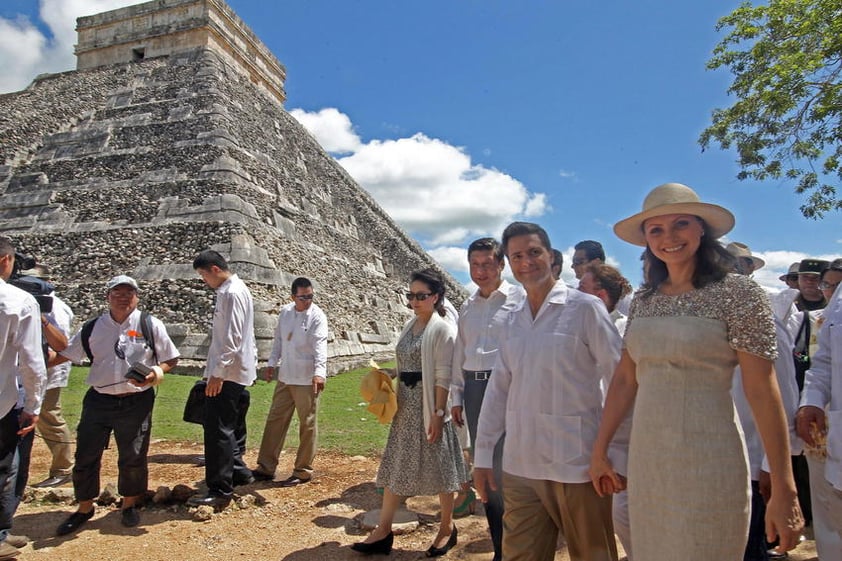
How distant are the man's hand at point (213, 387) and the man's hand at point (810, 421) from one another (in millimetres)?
4188

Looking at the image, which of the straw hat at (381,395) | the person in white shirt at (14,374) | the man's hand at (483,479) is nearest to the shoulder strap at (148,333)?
the person in white shirt at (14,374)

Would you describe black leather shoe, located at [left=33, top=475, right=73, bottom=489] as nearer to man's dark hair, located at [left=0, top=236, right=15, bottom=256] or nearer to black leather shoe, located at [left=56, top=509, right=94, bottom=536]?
black leather shoe, located at [left=56, top=509, right=94, bottom=536]

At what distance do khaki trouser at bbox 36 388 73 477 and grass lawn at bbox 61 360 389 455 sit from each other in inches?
68.8

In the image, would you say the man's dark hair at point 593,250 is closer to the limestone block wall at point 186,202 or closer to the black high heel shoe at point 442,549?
the black high heel shoe at point 442,549

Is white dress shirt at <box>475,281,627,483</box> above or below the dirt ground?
above

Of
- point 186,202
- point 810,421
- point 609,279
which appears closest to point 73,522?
point 609,279

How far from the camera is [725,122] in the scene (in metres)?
10.0

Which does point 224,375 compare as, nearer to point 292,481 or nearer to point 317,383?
point 317,383

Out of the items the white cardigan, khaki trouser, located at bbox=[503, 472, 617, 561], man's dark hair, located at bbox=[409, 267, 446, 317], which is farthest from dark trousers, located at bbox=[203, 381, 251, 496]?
khaki trouser, located at bbox=[503, 472, 617, 561]

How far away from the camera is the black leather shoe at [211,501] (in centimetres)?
467

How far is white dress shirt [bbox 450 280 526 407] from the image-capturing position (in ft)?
12.3

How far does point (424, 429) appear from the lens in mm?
3973

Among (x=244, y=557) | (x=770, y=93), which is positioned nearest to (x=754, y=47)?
(x=770, y=93)

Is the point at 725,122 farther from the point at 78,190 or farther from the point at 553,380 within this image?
the point at 78,190
